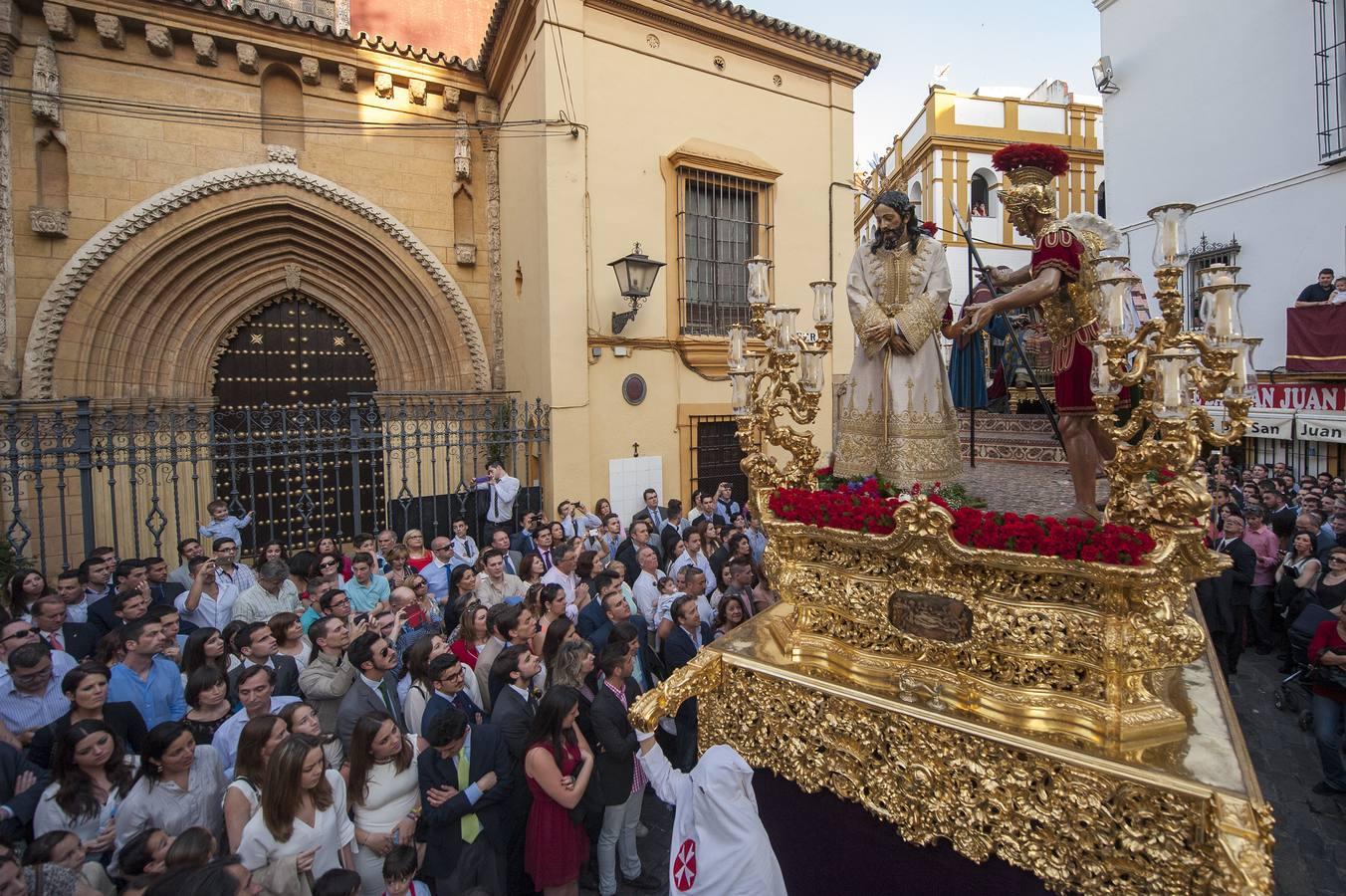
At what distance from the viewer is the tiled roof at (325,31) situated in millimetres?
9970

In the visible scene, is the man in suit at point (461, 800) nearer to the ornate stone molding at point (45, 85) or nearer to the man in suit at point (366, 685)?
the man in suit at point (366, 685)

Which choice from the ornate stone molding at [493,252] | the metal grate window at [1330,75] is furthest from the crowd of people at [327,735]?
the metal grate window at [1330,75]

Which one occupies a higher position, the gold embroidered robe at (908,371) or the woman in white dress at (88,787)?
the gold embroidered robe at (908,371)

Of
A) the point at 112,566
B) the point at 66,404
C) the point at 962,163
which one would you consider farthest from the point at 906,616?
the point at 962,163

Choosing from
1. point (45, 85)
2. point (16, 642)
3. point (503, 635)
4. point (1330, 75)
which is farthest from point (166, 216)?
point (1330, 75)

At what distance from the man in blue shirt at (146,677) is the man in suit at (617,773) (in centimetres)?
254

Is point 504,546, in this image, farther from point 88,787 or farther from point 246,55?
point 246,55

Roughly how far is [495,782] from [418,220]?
10.3m

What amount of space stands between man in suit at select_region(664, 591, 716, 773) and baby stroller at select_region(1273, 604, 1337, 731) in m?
4.46

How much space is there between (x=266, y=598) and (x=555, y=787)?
3460 mm

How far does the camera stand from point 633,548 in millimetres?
7684

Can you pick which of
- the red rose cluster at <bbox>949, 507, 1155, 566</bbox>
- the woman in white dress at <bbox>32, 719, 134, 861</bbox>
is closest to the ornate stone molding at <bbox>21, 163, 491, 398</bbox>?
the woman in white dress at <bbox>32, 719, 134, 861</bbox>

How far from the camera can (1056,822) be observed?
2920 millimetres

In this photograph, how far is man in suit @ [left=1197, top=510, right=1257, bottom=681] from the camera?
681cm
